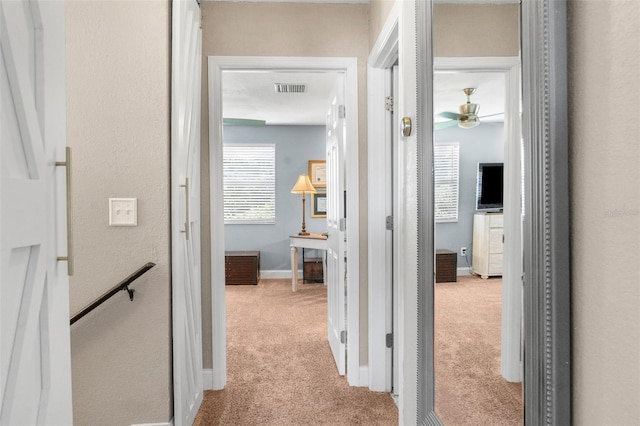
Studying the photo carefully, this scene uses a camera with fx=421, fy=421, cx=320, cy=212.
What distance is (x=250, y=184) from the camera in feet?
21.4

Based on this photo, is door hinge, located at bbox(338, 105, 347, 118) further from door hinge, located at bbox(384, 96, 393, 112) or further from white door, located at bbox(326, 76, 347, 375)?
door hinge, located at bbox(384, 96, 393, 112)

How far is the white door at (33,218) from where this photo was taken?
0.86 metres

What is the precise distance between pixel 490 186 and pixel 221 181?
75.8 inches

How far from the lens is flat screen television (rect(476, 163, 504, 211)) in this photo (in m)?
1.07

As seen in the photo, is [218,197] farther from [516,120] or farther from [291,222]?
[291,222]

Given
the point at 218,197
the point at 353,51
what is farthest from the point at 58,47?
the point at 353,51

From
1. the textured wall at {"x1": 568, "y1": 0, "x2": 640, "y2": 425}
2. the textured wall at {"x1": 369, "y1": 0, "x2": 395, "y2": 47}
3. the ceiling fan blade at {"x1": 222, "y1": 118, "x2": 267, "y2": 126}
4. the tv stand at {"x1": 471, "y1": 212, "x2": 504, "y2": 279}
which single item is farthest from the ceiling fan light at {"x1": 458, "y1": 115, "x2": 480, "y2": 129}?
the ceiling fan blade at {"x1": 222, "y1": 118, "x2": 267, "y2": 126}

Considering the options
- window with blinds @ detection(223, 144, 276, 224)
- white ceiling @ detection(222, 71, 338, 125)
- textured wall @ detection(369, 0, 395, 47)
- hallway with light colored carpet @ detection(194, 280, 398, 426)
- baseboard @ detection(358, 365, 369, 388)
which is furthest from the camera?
window with blinds @ detection(223, 144, 276, 224)

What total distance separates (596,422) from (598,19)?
0.73 m

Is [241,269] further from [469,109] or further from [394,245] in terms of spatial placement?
[469,109]

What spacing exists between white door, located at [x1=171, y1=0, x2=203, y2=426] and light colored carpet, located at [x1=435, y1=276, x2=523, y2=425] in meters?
Result: 1.28

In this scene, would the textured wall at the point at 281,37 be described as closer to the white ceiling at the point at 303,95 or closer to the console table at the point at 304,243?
the white ceiling at the point at 303,95

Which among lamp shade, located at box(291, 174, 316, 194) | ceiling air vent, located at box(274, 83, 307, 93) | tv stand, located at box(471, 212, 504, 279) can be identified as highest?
Result: ceiling air vent, located at box(274, 83, 307, 93)

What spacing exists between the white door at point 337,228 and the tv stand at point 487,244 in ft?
5.36
